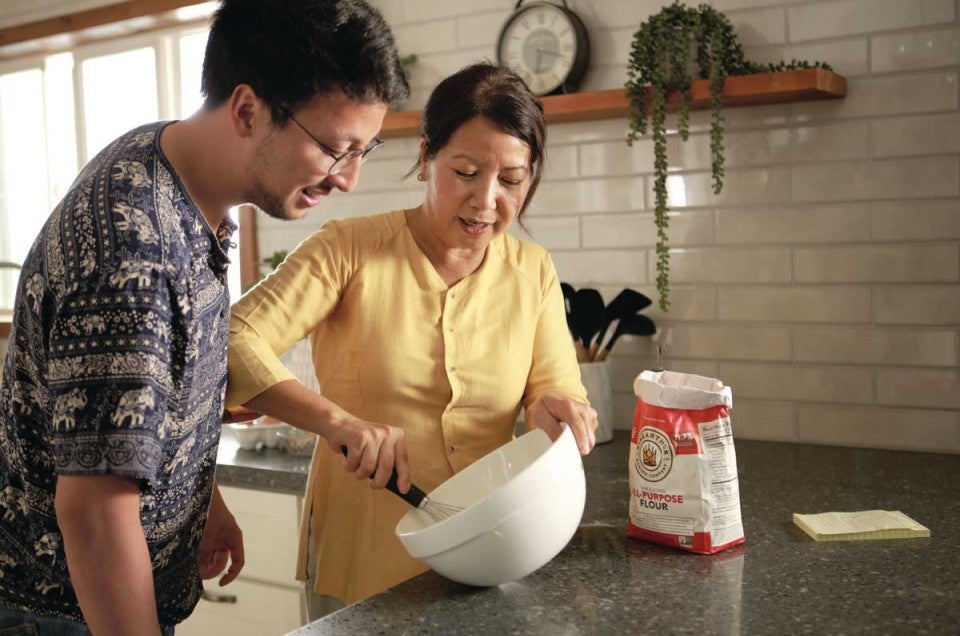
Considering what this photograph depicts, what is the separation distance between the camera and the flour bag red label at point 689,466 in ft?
3.99

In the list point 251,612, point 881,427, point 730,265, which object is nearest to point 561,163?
point 730,265

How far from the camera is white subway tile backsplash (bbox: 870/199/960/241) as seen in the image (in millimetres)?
1997

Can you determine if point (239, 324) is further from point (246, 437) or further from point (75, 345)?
point (246, 437)

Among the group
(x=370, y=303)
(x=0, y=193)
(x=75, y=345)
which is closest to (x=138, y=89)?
(x=0, y=193)

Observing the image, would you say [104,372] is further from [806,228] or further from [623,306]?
[806,228]

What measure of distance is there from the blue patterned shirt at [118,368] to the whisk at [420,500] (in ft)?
0.70

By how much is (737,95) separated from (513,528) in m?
1.32

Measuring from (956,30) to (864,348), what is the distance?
68 centimetres

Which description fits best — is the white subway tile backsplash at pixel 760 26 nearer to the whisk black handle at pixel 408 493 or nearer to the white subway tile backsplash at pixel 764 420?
the white subway tile backsplash at pixel 764 420

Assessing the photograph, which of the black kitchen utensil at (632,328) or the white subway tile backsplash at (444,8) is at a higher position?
the white subway tile backsplash at (444,8)

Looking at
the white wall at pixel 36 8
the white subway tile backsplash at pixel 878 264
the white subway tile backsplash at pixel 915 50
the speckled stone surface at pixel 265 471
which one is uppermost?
the white wall at pixel 36 8

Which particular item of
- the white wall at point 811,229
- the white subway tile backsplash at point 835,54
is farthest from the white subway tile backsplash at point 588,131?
the white subway tile backsplash at point 835,54

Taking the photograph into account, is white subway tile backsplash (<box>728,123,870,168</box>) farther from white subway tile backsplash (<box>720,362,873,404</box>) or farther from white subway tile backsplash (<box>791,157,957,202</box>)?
white subway tile backsplash (<box>720,362,873,404</box>)

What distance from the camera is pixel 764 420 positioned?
2.21 metres
